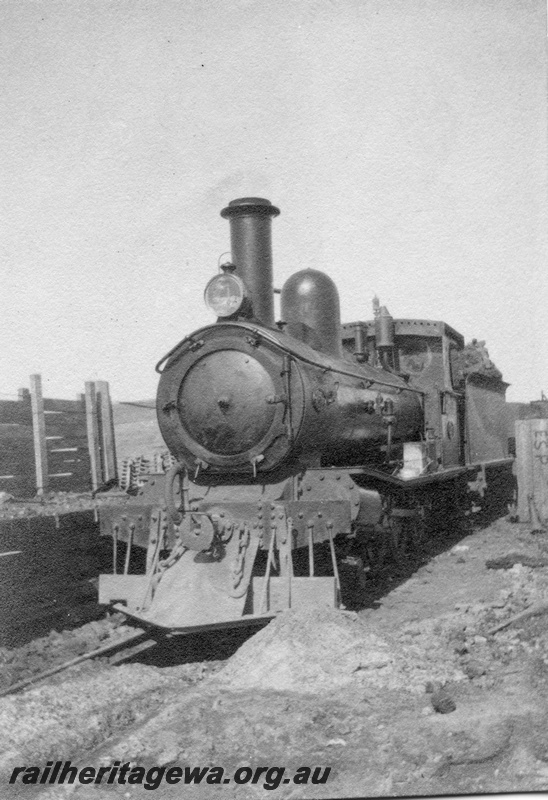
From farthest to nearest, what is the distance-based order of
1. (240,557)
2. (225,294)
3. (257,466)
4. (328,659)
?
1. (225,294)
2. (257,466)
3. (240,557)
4. (328,659)

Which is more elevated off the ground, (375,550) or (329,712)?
(375,550)

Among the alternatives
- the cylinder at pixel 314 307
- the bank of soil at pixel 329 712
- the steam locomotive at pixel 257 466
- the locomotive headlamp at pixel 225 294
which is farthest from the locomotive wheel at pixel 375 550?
the locomotive headlamp at pixel 225 294

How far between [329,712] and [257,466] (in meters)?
2.53

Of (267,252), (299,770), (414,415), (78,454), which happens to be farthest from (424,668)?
(78,454)

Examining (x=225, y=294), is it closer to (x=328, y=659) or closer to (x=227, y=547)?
(x=227, y=547)

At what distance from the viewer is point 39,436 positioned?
9.00 meters

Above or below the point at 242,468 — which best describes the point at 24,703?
below

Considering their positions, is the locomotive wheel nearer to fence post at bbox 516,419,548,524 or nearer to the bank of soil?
the bank of soil

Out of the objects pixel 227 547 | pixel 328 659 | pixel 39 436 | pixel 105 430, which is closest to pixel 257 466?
pixel 227 547

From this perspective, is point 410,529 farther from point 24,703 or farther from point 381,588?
point 24,703

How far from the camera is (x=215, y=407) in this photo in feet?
21.0

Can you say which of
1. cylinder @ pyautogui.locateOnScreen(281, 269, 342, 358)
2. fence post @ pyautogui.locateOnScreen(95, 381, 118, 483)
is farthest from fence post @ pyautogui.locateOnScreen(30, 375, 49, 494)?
cylinder @ pyautogui.locateOnScreen(281, 269, 342, 358)

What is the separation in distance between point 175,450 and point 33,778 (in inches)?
138

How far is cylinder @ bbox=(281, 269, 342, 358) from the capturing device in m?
7.51
